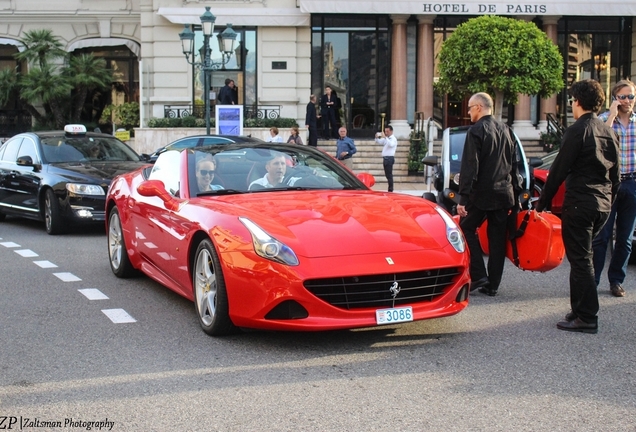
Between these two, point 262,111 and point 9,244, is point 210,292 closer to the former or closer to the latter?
point 9,244

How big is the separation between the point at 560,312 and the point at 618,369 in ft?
5.95

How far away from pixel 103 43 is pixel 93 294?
24.9 meters

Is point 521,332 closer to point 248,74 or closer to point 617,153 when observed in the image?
point 617,153

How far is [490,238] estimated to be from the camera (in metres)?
7.93

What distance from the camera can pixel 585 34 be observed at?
30172 mm

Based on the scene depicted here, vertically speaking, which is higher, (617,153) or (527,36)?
(527,36)

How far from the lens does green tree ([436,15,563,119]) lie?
23.0 metres

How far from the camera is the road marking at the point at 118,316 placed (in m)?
7.02

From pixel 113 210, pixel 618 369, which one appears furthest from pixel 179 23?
pixel 618 369

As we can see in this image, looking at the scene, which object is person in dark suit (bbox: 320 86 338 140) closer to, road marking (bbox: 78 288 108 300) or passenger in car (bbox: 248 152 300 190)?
road marking (bbox: 78 288 108 300)

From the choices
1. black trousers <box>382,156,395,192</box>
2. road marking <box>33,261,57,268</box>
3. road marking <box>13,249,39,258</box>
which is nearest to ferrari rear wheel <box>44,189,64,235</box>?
road marking <box>13,249,39,258</box>

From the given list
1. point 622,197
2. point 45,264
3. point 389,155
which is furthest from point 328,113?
point 622,197

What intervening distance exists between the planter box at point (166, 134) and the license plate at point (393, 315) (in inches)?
794

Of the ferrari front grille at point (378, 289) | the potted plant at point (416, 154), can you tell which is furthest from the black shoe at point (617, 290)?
the potted plant at point (416, 154)
